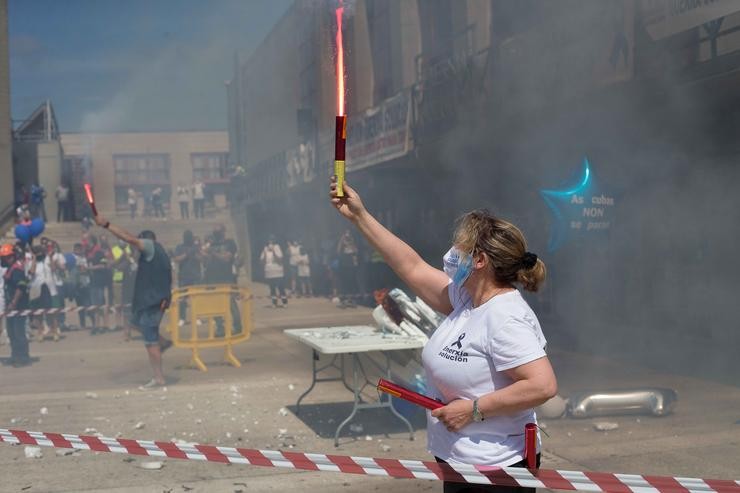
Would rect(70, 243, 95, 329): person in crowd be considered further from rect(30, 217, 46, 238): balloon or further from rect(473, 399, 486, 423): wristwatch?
rect(473, 399, 486, 423): wristwatch

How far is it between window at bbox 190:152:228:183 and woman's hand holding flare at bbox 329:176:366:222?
30446 mm

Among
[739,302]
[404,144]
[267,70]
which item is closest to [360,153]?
[404,144]

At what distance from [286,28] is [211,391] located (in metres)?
7.53

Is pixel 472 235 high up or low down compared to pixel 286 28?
down

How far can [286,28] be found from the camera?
13016 mm

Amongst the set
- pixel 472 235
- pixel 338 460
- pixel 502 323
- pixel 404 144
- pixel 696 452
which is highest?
pixel 404 144

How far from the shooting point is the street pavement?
14.5 ft

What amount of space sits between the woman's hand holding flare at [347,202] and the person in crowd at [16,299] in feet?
24.1

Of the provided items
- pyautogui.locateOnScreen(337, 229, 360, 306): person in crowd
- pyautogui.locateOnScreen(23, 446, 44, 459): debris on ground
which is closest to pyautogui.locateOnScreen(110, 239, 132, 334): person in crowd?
pyautogui.locateOnScreen(337, 229, 360, 306): person in crowd

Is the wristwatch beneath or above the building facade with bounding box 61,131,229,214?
beneath

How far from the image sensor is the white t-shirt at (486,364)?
207cm

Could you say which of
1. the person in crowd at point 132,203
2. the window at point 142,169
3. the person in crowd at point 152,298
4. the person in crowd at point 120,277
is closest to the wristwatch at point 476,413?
the person in crowd at point 152,298

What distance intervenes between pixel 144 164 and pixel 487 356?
30107 mm

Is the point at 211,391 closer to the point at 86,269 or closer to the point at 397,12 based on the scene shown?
the point at 86,269
